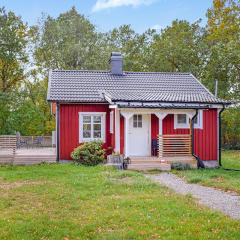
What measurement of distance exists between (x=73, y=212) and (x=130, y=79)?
1498cm

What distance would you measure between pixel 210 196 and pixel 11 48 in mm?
26373

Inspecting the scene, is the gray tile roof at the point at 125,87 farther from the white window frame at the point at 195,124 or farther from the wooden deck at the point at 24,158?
the wooden deck at the point at 24,158

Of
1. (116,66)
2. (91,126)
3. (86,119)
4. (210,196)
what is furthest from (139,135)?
(210,196)

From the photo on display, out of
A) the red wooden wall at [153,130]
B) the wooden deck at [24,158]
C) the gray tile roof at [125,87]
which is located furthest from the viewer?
the red wooden wall at [153,130]

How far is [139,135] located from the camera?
1947 cm

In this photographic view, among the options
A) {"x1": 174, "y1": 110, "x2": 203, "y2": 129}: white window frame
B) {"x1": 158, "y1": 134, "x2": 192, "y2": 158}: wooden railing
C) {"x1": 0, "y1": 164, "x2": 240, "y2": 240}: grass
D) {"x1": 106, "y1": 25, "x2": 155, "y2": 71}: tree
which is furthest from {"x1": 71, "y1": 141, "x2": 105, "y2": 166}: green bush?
{"x1": 106, "y1": 25, "x2": 155, "y2": 71}: tree

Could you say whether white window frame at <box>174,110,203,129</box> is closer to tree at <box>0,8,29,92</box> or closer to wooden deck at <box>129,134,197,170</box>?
wooden deck at <box>129,134,197,170</box>

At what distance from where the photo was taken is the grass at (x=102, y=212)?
22.9 ft

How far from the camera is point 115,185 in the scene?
40.2 ft

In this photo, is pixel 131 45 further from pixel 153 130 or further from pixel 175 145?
pixel 175 145

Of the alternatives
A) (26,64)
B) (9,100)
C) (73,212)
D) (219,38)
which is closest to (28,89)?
(26,64)

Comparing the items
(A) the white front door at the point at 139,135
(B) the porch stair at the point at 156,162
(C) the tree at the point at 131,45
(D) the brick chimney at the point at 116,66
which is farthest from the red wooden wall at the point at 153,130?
(C) the tree at the point at 131,45

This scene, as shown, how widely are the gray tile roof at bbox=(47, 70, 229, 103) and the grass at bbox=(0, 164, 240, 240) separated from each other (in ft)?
21.9

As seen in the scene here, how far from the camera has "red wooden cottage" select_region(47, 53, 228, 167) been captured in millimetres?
18250
